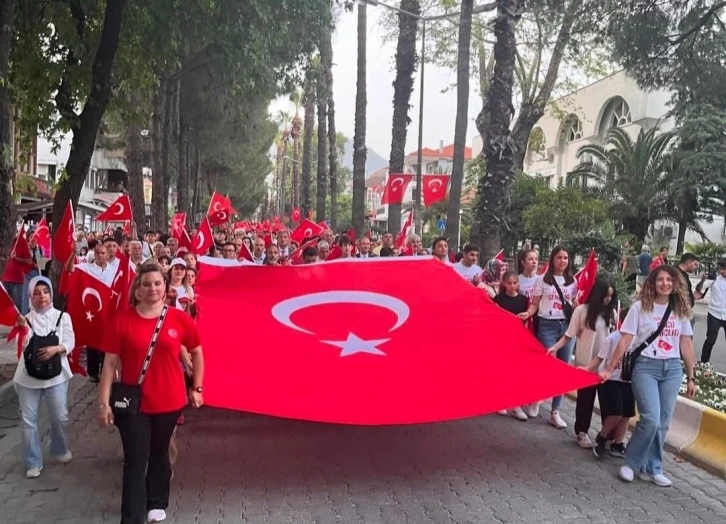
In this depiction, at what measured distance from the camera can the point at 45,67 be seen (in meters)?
11.1

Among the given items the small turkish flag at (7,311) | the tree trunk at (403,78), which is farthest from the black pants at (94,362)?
the tree trunk at (403,78)

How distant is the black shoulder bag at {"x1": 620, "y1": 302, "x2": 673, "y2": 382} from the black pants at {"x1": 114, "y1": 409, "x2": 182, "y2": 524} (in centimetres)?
344

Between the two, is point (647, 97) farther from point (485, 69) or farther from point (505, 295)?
point (505, 295)

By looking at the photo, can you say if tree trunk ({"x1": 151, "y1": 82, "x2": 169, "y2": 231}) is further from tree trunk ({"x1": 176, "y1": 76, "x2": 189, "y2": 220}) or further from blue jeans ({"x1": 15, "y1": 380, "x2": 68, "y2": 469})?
blue jeans ({"x1": 15, "y1": 380, "x2": 68, "y2": 469})

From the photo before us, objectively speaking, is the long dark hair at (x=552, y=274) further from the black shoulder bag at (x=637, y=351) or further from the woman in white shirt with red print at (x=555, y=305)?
the black shoulder bag at (x=637, y=351)

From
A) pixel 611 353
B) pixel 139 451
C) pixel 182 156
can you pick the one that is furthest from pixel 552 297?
pixel 182 156

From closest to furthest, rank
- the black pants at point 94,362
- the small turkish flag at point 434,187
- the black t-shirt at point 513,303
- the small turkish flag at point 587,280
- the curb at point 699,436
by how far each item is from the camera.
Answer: the curb at point 699,436 < the black t-shirt at point 513,303 < the small turkish flag at point 587,280 < the black pants at point 94,362 < the small turkish flag at point 434,187

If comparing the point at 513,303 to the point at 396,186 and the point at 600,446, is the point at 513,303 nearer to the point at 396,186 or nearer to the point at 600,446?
the point at 600,446

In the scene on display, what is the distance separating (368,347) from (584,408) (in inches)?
86.2

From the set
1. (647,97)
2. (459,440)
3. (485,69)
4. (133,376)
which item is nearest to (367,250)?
(459,440)

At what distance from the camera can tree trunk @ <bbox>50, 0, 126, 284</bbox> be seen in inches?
397

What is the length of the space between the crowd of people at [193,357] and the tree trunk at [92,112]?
93.5 inches

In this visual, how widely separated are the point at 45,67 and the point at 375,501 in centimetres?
907

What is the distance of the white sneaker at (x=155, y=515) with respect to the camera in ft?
15.3
